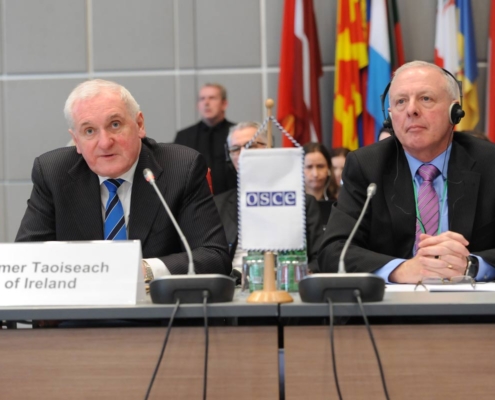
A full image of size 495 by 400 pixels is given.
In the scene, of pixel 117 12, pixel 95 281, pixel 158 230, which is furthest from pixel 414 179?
pixel 117 12

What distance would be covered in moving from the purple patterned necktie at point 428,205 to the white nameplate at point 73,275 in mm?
1182

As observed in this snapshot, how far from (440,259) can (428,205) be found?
15.8 inches

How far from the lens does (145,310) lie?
5.58 feet

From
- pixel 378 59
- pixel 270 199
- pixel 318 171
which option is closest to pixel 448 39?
pixel 378 59

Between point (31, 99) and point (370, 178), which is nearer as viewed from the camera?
point (370, 178)

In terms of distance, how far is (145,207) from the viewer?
105 inches

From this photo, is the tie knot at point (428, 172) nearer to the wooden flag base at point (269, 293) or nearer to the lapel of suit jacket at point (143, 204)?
the lapel of suit jacket at point (143, 204)

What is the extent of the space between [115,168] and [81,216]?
0.66 feet

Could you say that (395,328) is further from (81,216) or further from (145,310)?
(81,216)

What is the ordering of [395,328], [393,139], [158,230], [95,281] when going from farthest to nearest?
[393,139] < [158,230] < [95,281] < [395,328]

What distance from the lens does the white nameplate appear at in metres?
1.79

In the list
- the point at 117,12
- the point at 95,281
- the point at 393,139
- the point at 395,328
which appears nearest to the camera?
the point at 395,328

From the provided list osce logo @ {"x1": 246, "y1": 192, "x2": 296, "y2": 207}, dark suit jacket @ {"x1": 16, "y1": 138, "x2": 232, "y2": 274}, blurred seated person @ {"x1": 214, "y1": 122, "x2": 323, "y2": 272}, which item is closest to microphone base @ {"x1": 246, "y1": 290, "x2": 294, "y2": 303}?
osce logo @ {"x1": 246, "y1": 192, "x2": 296, "y2": 207}

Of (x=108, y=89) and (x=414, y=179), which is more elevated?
(x=108, y=89)
